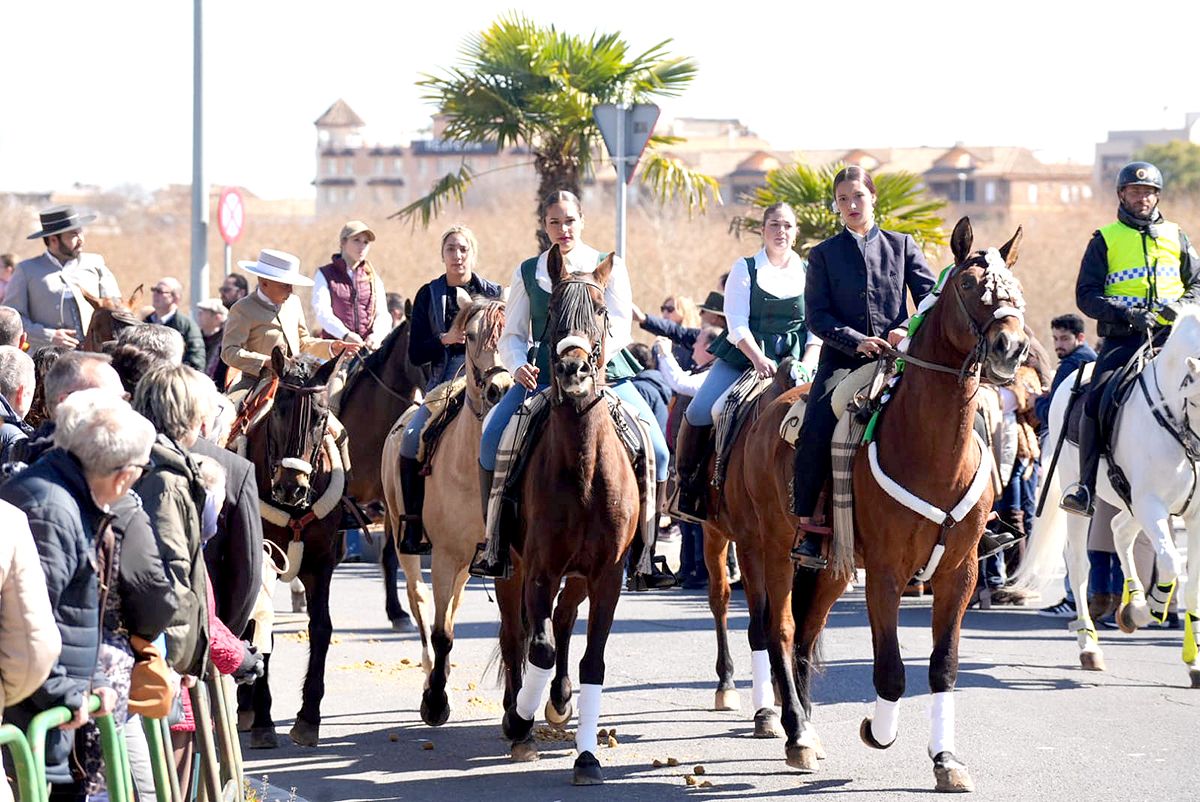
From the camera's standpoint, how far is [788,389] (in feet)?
32.9

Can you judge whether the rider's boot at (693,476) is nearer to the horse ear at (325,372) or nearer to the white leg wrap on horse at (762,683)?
the white leg wrap on horse at (762,683)

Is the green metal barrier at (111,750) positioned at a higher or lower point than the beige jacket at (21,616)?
lower

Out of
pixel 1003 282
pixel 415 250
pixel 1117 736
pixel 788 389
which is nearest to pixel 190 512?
pixel 1003 282

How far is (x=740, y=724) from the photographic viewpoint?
983 centimetres

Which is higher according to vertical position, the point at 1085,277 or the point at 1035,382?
the point at 1085,277

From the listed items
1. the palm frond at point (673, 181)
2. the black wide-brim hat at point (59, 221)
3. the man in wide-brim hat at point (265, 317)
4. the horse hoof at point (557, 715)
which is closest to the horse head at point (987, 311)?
the horse hoof at point (557, 715)

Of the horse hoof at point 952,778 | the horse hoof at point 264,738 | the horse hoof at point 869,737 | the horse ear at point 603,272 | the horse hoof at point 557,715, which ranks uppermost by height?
the horse ear at point 603,272

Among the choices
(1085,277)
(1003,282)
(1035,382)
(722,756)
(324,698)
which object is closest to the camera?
(1003,282)

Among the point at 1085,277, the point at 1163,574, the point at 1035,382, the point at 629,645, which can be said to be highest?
the point at 1085,277

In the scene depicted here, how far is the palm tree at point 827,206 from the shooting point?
64.7 ft

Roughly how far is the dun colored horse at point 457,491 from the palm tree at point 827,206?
10.2 metres

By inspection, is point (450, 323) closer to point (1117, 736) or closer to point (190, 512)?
point (1117, 736)

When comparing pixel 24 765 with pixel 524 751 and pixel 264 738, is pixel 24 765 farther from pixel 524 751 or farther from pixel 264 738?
pixel 264 738

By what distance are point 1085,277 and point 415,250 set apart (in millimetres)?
39132
